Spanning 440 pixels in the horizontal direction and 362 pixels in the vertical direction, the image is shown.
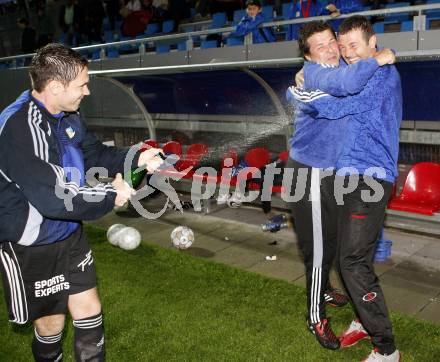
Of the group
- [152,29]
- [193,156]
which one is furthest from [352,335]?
[152,29]

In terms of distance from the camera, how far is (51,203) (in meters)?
2.46

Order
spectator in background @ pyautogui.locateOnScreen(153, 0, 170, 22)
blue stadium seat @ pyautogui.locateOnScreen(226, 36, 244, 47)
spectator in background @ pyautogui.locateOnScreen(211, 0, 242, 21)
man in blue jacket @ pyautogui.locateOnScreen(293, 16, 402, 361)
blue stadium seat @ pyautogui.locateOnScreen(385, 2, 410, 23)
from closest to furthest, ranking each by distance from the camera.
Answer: man in blue jacket @ pyautogui.locateOnScreen(293, 16, 402, 361) → blue stadium seat @ pyautogui.locateOnScreen(385, 2, 410, 23) → blue stadium seat @ pyautogui.locateOnScreen(226, 36, 244, 47) → spectator in background @ pyautogui.locateOnScreen(211, 0, 242, 21) → spectator in background @ pyautogui.locateOnScreen(153, 0, 170, 22)

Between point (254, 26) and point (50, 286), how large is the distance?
6.99 m

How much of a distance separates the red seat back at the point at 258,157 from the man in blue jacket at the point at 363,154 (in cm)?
417

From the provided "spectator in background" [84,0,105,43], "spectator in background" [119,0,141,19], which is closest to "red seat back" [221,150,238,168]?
"spectator in background" [119,0,141,19]

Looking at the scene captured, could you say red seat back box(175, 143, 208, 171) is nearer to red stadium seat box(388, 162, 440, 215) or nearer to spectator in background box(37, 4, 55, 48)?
red stadium seat box(388, 162, 440, 215)

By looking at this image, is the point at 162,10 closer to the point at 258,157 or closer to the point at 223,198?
the point at 258,157

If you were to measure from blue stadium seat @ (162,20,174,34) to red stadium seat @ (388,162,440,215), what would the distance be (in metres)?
9.13

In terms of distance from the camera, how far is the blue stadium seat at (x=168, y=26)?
531 inches

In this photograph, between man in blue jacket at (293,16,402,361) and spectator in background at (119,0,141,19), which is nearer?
man in blue jacket at (293,16,402,361)

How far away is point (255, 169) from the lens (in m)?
7.04

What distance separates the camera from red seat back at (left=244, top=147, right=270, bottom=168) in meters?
7.46

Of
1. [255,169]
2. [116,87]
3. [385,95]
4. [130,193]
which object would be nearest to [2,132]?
[130,193]

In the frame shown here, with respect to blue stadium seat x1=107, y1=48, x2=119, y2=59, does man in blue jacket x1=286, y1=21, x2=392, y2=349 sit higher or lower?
lower
